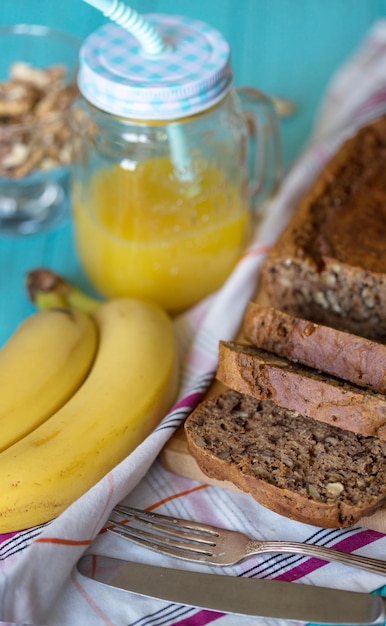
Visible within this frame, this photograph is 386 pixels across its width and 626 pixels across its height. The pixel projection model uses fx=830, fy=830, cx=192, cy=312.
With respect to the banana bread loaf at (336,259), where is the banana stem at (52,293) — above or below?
below

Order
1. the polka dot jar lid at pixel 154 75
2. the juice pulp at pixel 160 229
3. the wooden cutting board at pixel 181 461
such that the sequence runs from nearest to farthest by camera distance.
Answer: the wooden cutting board at pixel 181 461
the polka dot jar lid at pixel 154 75
the juice pulp at pixel 160 229

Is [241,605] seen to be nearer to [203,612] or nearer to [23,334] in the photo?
[203,612]

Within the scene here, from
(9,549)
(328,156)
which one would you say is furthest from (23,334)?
(328,156)

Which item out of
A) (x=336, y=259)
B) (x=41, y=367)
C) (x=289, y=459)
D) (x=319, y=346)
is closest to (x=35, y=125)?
(x=41, y=367)

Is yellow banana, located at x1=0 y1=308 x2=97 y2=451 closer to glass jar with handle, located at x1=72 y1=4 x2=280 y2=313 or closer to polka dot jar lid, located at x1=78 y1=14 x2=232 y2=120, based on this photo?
glass jar with handle, located at x1=72 y1=4 x2=280 y2=313

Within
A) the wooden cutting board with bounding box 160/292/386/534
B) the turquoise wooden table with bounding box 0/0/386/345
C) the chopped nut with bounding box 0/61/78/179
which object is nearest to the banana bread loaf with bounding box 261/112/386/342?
the wooden cutting board with bounding box 160/292/386/534

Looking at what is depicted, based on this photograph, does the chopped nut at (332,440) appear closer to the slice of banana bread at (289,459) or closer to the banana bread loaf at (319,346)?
the slice of banana bread at (289,459)

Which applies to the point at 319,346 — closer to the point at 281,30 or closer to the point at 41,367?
the point at 41,367

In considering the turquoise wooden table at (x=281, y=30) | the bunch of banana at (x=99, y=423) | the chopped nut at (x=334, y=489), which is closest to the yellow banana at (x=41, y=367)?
the bunch of banana at (x=99, y=423)
